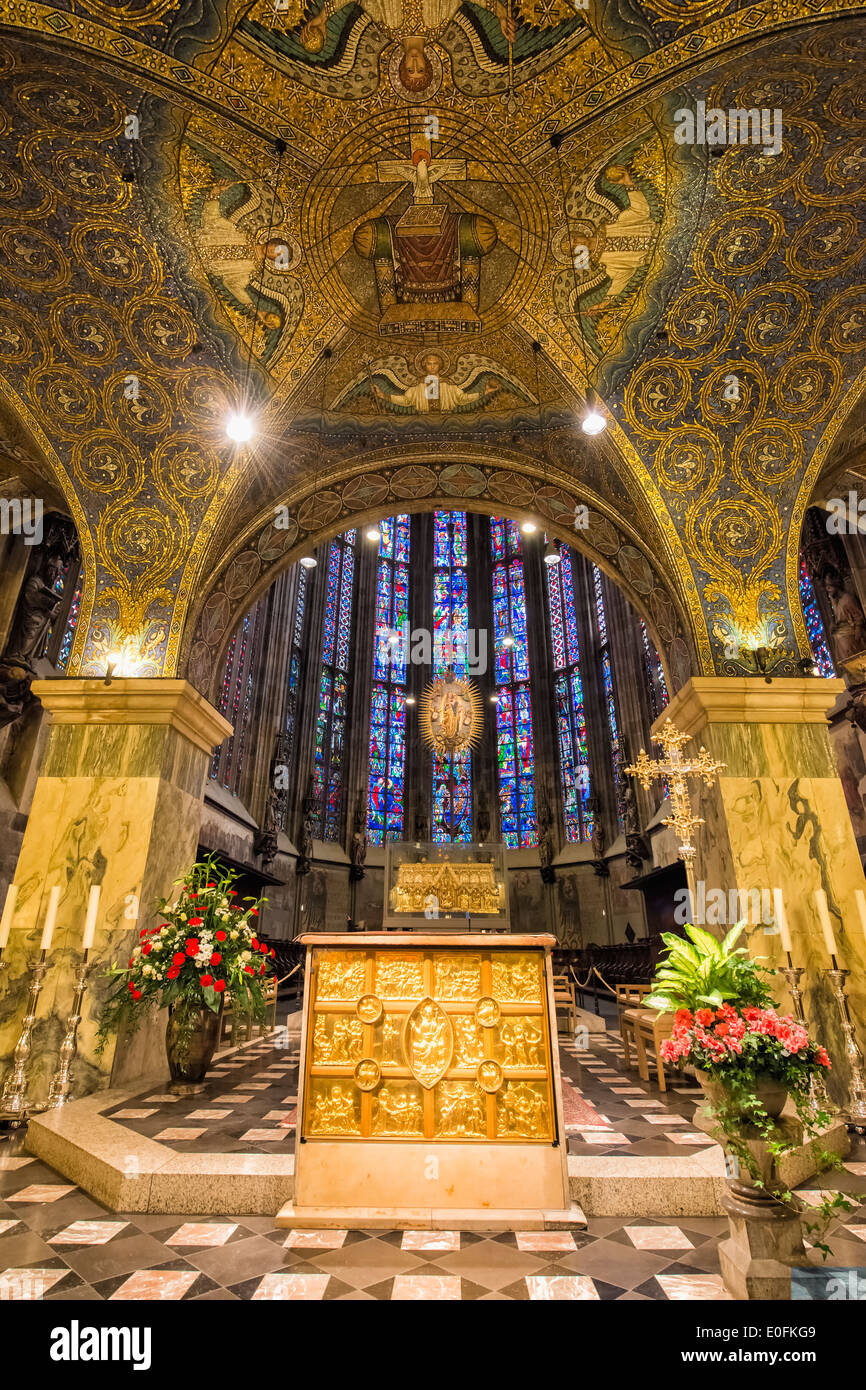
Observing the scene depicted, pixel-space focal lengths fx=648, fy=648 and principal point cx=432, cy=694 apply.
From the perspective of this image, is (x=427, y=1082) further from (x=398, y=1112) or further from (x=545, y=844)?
(x=545, y=844)

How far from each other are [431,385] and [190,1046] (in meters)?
7.35

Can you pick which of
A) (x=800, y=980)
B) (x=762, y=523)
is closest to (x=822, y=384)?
(x=762, y=523)

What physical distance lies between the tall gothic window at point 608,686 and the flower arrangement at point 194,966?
42.6ft

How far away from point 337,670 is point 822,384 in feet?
51.4

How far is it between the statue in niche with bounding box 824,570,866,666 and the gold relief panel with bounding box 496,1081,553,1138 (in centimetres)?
866

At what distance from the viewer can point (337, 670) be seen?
810 inches

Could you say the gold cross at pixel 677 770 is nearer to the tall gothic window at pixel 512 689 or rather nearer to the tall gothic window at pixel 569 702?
the tall gothic window at pixel 569 702

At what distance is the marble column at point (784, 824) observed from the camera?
587cm

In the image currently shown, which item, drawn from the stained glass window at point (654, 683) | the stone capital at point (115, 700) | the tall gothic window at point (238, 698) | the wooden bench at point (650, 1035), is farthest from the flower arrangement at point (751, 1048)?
the stained glass window at point (654, 683)

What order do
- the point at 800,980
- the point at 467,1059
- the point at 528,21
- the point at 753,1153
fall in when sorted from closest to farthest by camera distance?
1. the point at 753,1153
2. the point at 467,1059
3. the point at 528,21
4. the point at 800,980

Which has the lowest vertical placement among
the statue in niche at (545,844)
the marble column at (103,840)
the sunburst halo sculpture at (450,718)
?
the marble column at (103,840)

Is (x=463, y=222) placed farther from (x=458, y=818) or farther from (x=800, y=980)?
(x=458, y=818)

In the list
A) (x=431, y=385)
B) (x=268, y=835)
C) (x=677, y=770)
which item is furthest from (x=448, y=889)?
(x=431, y=385)
